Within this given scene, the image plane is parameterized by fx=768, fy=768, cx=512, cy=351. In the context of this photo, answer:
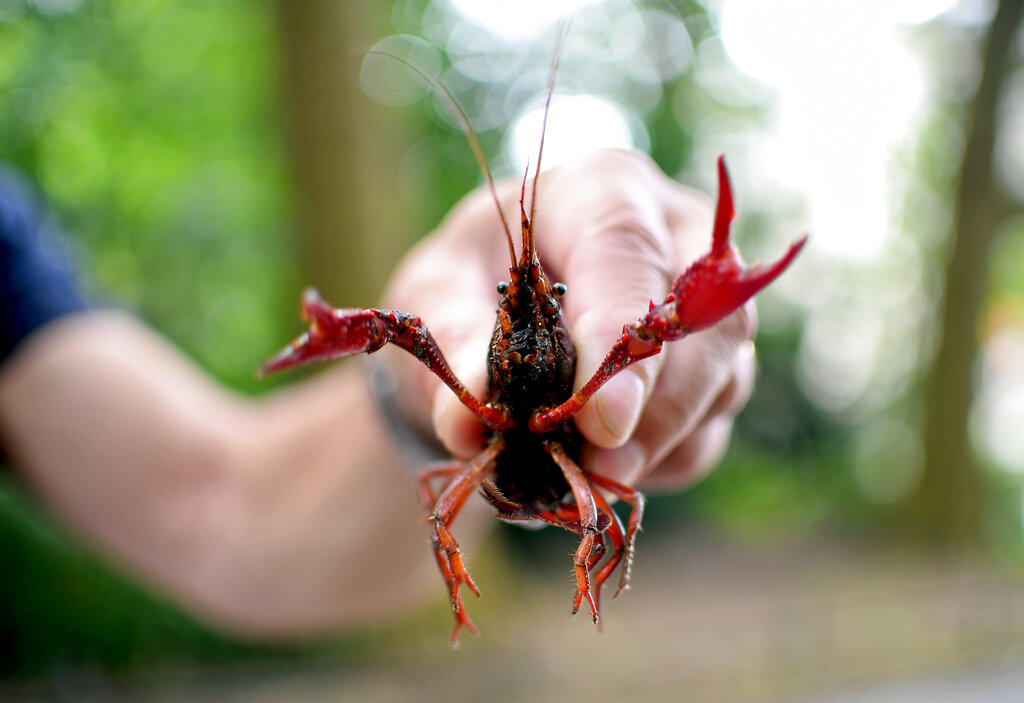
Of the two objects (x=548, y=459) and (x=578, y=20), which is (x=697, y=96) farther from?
(x=548, y=459)

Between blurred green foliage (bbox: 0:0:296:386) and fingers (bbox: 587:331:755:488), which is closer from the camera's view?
fingers (bbox: 587:331:755:488)

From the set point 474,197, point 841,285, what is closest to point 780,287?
point 841,285

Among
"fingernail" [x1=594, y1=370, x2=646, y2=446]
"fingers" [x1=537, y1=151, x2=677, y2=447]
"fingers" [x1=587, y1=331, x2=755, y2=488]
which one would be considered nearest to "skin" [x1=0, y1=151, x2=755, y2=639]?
"fingers" [x1=537, y1=151, x2=677, y2=447]

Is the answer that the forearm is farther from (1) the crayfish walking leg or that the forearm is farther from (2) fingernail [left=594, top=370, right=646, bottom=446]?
(2) fingernail [left=594, top=370, right=646, bottom=446]

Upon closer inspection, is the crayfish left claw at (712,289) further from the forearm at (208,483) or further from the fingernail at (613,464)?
the forearm at (208,483)

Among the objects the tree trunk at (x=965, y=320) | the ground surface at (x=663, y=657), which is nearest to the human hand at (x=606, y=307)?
the ground surface at (x=663, y=657)

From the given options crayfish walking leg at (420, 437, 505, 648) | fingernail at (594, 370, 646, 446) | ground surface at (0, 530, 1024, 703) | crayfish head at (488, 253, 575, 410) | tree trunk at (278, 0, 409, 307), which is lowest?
ground surface at (0, 530, 1024, 703)

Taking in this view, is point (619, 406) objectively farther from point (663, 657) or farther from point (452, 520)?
point (663, 657)
